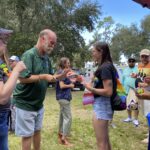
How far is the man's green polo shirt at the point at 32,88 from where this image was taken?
4.32m

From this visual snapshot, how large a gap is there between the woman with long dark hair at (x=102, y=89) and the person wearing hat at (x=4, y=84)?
4.82 ft

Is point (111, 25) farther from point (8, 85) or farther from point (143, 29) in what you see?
point (8, 85)

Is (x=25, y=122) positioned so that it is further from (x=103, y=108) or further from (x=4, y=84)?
(x=4, y=84)

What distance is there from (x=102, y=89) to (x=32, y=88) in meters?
0.89

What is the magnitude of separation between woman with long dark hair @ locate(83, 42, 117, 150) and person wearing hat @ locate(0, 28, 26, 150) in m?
1.47

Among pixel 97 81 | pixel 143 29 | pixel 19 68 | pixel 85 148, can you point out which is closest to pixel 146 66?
pixel 85 148

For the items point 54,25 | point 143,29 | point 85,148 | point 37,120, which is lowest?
point 85,148

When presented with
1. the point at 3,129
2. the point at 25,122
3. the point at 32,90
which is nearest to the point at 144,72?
the point at 32,90

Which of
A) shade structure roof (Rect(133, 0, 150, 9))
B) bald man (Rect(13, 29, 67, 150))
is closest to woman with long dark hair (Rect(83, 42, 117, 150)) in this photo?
bald man (Rect(13, 29, 67, 150))

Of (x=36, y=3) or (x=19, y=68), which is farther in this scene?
(x=36, y=3)

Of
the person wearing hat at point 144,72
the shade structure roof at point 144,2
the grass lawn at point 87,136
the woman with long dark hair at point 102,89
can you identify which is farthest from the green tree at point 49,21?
the shade structure roof at point 144,2

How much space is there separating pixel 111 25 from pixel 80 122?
64.3 metres

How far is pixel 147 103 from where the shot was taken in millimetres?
5844

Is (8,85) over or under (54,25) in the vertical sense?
under
